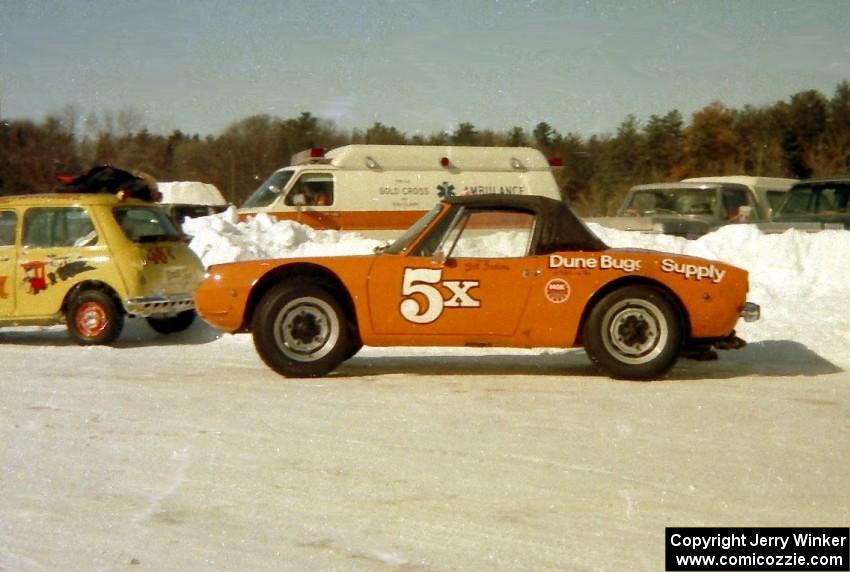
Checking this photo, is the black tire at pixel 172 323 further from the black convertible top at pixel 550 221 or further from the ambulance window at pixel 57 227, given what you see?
the black convertible top at pixel 550 221

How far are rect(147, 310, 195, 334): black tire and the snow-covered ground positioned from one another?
5.71 feet

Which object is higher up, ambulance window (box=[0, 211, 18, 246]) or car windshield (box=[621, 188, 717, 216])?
car windshield (box=[621, 188, 717, 216])

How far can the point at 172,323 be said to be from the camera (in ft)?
36.6

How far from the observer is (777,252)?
1355cm

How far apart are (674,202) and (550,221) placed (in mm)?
11457

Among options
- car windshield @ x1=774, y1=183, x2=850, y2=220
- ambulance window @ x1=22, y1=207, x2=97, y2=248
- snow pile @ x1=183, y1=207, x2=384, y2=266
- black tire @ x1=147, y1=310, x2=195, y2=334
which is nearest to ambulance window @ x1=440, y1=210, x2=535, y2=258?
black tire @ x1=147, y1=310, x2=195, y2=334

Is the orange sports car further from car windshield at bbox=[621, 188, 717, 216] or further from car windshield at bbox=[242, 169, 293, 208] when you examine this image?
car windshield at bbox=[621, 188, 717, 216]

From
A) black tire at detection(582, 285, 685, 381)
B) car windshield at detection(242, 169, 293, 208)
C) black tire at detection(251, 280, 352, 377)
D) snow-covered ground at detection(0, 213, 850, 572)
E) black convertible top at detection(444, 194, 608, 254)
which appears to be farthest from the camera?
car windshield at detection(242, 169, 293, 208)

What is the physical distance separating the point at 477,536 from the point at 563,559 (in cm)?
42

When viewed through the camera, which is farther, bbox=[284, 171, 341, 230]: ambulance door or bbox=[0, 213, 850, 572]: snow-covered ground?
bbox=[284, 171, 341, 230]: ambulance door

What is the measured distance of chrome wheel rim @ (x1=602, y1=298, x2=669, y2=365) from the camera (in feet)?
25.5

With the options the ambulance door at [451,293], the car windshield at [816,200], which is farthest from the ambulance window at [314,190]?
the ambulance door at [451,293]

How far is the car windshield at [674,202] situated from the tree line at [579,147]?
1718 centimetres

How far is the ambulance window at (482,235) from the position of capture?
7.95 metres
